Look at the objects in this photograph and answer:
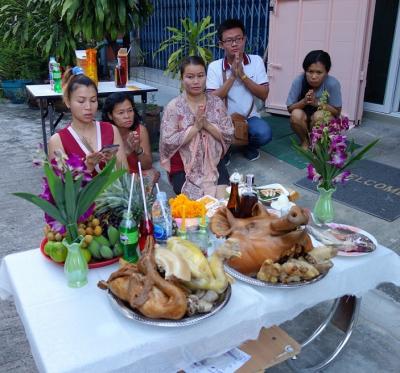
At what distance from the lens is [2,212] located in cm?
416

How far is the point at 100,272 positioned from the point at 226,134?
2.14 meters

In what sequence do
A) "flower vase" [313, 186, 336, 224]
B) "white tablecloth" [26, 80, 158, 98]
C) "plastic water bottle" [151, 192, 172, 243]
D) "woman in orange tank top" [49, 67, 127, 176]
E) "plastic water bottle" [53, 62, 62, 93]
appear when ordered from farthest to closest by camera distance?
1. "plastic water bottle" [53, 62, 62, 93]
2. "white tablecloth" [26, 80, 158, 98]
3. "woman in orange tank top" [49, 67, 127, 176]
4. "flower vase" [313, 186, 336, 224]
5. "plastic water bottle" [151, 192, 172, 243]

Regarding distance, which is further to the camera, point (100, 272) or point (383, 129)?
point (383, 129)

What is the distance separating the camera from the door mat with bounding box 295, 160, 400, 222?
3.74 metres

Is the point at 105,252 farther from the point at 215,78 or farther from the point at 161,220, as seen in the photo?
the point at 215,78

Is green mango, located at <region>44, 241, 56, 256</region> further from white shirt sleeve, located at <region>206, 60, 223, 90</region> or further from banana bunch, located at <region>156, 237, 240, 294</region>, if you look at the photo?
white shirt sleeve, located at <region>206, 60, 223, 90</region>

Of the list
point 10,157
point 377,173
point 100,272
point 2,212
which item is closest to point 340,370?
point 100,272

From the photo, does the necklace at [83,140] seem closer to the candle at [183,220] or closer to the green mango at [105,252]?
the candle at [183,220]

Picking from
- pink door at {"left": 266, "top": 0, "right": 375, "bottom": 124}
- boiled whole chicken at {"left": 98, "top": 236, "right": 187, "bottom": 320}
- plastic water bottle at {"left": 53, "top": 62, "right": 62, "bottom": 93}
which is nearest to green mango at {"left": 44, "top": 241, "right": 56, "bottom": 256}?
boiled whole chicken at {"left": 98, "top": 236, "right": 187, "bottom": 320}

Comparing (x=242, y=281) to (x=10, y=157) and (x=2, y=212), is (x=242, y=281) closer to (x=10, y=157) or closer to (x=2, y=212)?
(x=2, y=212)

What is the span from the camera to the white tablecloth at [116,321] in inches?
53.3

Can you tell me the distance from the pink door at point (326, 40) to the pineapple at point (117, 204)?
4055 mm

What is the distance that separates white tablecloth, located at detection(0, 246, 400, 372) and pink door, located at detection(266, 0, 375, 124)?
3864mm

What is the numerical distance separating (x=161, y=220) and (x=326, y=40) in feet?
14.1
